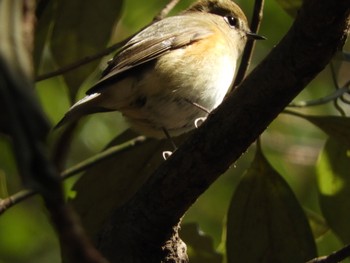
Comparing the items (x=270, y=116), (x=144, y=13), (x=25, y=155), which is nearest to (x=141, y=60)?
(x=144, y=13)

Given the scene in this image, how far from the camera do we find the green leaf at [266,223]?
117 inches

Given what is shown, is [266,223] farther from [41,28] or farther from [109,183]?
[41,28]

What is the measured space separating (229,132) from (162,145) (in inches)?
64.3

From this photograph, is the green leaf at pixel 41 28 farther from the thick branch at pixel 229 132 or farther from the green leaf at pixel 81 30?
the thick branch at pixel 229 132

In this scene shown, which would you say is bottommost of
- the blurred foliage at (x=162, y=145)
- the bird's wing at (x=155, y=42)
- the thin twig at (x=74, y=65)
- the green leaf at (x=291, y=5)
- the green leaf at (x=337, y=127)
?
the blurred foliage at (x=162, y=145)

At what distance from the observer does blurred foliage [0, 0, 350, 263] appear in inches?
123

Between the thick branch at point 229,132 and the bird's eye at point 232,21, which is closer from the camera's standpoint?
the thick branch at point 229,132

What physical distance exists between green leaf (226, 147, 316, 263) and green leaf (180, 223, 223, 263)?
0.33m

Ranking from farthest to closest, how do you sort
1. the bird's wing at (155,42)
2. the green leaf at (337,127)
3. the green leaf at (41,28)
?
1. the bird's wing at (155,42)
2. the green leaf at (41,28)
3. the green leaf at (337,127)

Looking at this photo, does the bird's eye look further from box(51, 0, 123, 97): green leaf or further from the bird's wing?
box(51, 0, 123, 97): green leaf

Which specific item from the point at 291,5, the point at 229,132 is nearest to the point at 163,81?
the point at 291,5

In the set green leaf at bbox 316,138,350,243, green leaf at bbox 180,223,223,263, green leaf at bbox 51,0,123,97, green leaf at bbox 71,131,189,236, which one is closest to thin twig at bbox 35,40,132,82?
green leaf at bbox 51,0,123,97

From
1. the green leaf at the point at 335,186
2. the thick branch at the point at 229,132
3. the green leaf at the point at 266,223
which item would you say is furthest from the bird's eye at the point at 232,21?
the thick branch at the point at 229,132

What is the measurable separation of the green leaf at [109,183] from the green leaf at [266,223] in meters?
0.56
